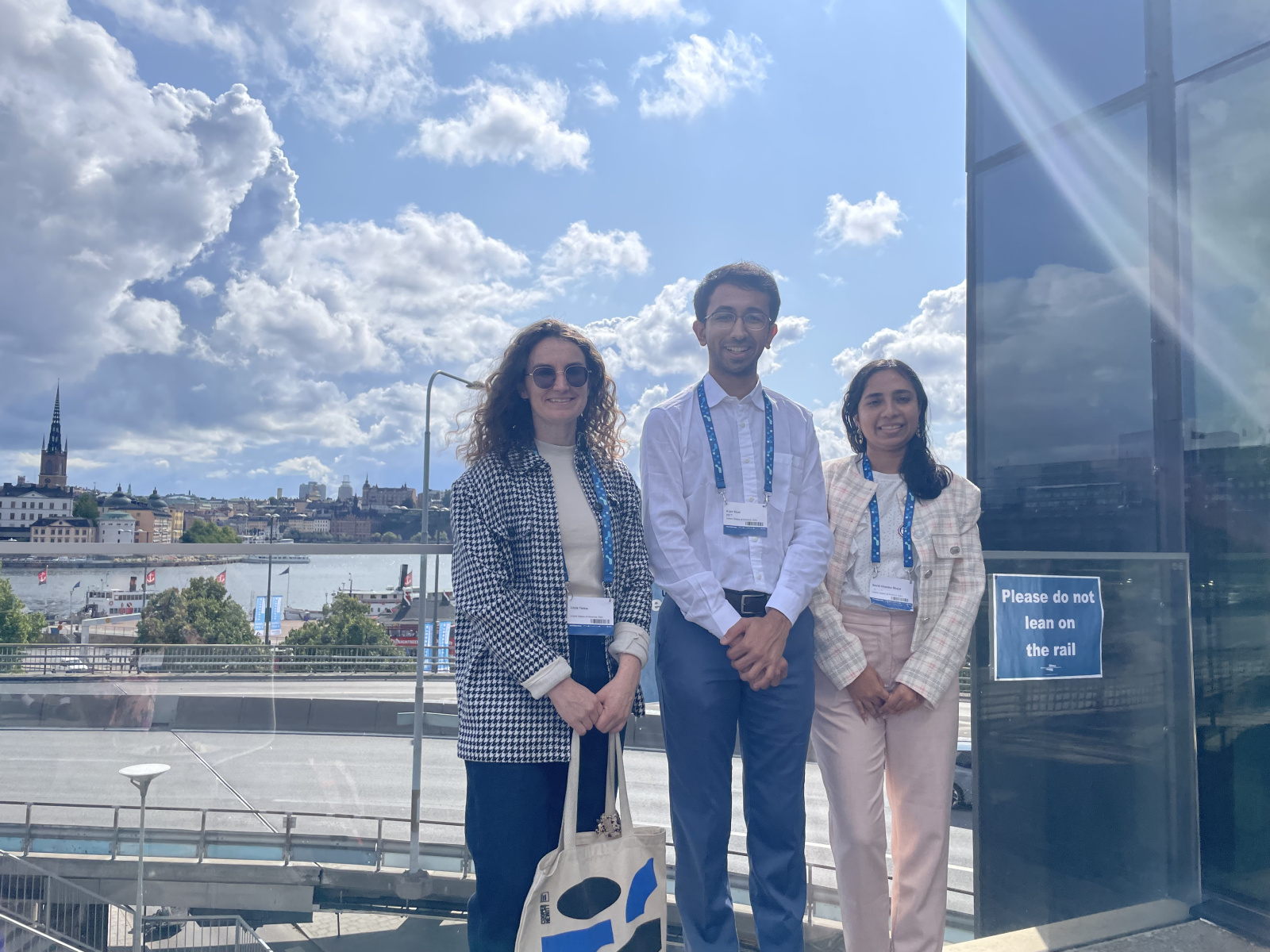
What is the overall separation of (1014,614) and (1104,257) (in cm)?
169

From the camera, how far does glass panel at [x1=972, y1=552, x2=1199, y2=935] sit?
3.00 metres

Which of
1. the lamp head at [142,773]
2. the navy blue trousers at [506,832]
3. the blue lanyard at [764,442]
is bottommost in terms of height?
the lamp head at [142,773]

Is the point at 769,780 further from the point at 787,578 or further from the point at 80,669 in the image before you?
A: the point at 80,669

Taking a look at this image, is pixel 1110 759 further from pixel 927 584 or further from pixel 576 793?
pixel 576 793

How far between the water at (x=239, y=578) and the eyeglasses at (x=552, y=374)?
Answer: 0.62 metres

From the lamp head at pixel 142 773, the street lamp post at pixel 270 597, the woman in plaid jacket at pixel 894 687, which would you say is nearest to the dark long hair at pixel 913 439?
the woman in plaid jacket at pixel 894 687

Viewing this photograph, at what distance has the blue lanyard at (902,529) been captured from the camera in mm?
2318

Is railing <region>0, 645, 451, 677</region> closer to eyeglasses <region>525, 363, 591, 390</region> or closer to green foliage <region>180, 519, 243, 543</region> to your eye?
green foliage <region>180, 519, 243, 543</region>

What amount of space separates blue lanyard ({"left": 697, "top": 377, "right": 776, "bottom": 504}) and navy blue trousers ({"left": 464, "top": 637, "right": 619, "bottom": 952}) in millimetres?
668

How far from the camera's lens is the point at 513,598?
5.89 feet

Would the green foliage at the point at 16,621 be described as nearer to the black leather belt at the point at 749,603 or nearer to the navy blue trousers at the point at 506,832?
the navy blue trousers at the point at 506,832

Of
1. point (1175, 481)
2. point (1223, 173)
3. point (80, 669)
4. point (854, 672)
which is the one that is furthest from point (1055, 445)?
point (80, 669)

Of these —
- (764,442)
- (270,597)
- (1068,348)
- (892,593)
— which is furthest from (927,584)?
(270,597)

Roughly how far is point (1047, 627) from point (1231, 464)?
3.25ft
